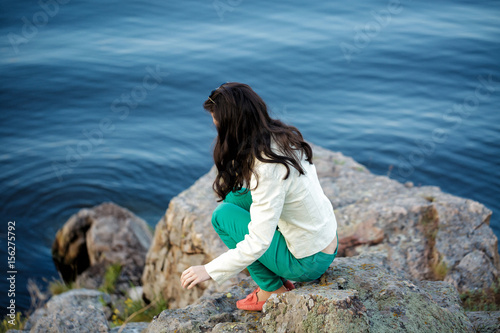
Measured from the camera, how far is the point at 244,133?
255cm

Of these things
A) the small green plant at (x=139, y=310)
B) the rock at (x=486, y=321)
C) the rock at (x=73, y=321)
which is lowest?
the small green plant at (x=139, y=310)

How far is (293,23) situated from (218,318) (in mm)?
13721

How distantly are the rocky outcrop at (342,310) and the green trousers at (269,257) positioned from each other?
127 mm

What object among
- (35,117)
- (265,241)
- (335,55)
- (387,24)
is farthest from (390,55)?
(265,241)

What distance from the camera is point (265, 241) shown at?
253 cm

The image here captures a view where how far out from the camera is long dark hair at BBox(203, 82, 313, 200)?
2.50 metres
